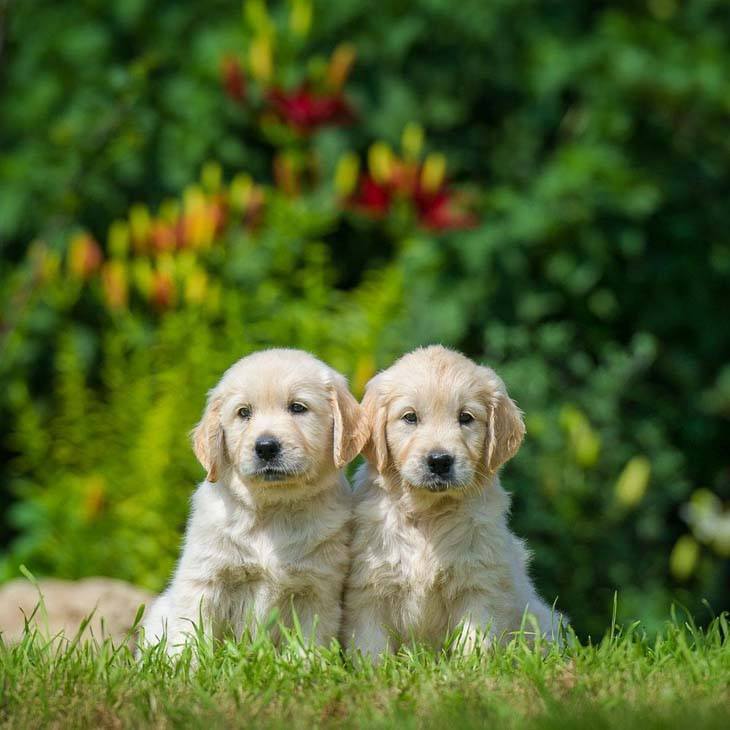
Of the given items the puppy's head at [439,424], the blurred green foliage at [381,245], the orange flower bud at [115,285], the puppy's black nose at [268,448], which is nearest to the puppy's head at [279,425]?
the puppy's black nose at [268,448]

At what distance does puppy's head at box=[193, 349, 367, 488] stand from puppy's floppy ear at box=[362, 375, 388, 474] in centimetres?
4

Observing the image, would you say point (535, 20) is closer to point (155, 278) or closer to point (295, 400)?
point (155, 278)

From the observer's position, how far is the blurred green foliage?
7.84 m

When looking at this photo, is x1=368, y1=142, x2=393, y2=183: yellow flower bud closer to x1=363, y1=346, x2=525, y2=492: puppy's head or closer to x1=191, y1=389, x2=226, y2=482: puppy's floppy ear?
x1=363, y1=346, x2=525, y2=492: puppy's head

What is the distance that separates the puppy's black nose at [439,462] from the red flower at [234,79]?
3939 mm

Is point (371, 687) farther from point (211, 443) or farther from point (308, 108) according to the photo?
point (308, 108)

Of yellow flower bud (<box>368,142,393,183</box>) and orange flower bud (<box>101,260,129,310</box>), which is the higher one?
yellow flower bud (<box>368,142,393,183</box>)

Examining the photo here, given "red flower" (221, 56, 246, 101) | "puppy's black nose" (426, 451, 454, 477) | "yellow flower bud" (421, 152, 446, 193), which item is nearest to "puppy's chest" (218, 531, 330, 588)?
"puppy's black nose" (426, 451, 454, 477)

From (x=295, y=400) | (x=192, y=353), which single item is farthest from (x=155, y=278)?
(x=295, y=400)

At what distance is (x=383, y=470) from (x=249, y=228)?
334 centimetres

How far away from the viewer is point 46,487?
8.34 metres

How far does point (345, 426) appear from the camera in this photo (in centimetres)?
499

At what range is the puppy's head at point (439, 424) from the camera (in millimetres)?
4859

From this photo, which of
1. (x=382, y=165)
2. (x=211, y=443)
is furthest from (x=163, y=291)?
(x=211, y=443)
